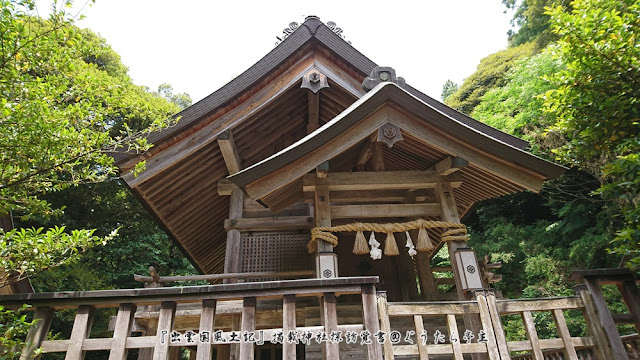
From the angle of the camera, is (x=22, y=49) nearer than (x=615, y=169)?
Yes

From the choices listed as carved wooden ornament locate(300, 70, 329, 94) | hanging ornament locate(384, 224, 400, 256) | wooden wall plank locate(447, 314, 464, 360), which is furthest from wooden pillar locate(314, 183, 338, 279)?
carved wooden ornament locate(300, 70, 329, 94)

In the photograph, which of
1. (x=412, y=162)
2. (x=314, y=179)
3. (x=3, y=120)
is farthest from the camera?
(x=412, y=162)

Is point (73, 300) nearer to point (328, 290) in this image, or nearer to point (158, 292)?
point (158, 292)

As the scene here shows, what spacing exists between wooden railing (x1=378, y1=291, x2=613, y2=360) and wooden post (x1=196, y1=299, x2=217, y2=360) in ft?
5.10

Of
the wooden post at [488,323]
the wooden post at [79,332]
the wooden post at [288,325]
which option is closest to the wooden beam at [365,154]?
the wooden post at [488,323]

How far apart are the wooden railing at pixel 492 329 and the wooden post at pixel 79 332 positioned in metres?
2.66

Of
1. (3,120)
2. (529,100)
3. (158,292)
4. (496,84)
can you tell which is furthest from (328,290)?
(496,84)

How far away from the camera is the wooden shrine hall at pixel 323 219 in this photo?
10.1ft

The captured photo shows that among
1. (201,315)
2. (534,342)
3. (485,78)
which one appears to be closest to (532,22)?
(485,78)

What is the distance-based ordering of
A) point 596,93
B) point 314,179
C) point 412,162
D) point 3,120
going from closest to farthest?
1. point 3,120
2. point 596,93
3. point 314,179
4. point 412,162

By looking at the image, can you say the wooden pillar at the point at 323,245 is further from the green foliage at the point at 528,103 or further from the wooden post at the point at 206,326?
the green foliage at the point at 528,103

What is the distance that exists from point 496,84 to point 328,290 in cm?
2386

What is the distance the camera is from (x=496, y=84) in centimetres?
2264

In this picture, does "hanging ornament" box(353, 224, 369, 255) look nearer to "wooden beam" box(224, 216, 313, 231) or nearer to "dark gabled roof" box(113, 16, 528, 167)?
"wooden beam" box(224, 216, 313, 231)
